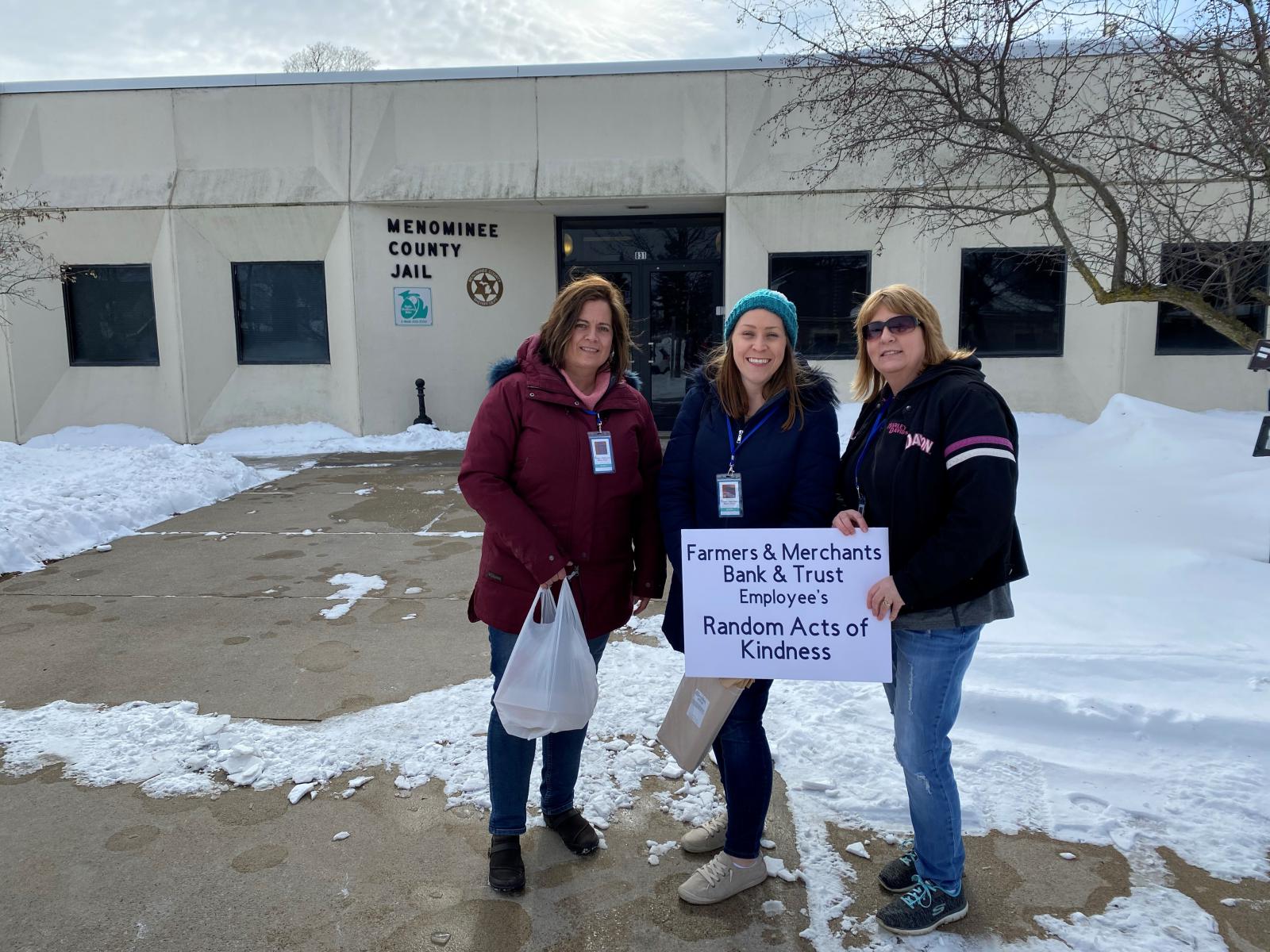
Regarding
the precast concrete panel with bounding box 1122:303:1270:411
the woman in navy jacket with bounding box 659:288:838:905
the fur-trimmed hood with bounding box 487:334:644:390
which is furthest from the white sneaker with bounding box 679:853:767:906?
the precast concrete panel with bounding box 1122:303:1270:411

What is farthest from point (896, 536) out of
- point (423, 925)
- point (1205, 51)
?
point (1205, 51)

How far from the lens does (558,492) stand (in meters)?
2.73

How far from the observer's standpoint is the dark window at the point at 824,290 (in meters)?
12.5

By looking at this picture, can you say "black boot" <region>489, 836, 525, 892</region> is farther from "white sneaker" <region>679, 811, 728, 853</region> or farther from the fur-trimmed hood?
the fur-trimmed hood

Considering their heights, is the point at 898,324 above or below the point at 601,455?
above

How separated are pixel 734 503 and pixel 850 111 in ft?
Result: 20.3

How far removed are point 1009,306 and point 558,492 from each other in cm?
1134

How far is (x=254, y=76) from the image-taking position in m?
12.7

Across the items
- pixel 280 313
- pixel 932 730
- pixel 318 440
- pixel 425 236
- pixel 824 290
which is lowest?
pixel 318 440

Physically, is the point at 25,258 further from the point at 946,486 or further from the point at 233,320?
the point at 946,486

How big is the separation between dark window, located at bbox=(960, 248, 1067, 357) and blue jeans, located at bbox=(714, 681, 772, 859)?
10.7m

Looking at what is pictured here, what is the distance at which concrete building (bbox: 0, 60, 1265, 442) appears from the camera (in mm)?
12117

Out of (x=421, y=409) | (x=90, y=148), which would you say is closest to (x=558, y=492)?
(x=421, y=409)

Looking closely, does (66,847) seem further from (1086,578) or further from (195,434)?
(195,434)
